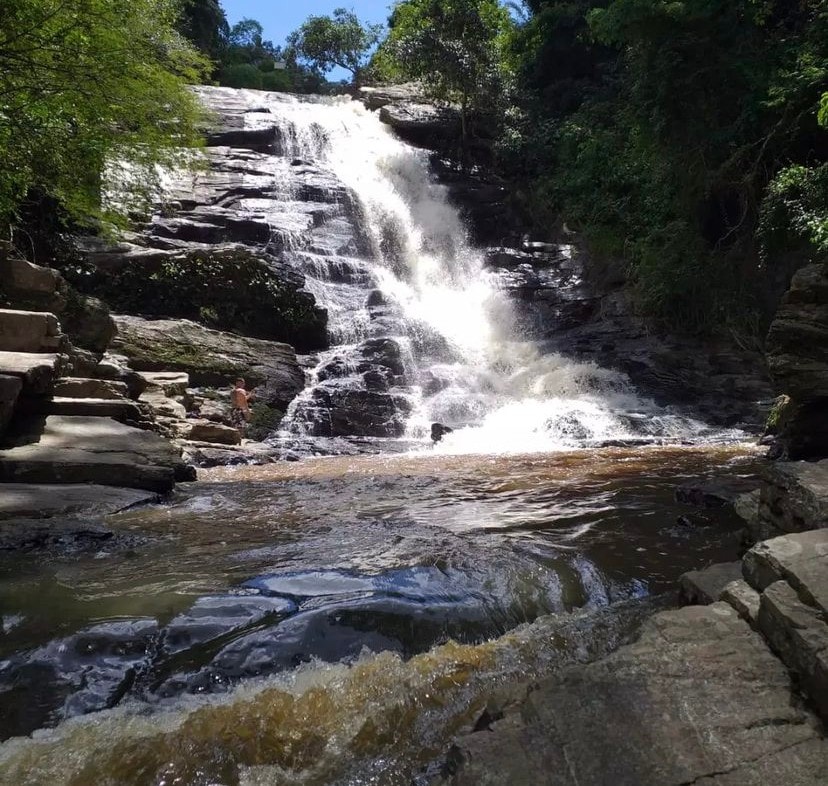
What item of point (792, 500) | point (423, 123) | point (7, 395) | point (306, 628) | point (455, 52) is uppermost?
point (455, 52)

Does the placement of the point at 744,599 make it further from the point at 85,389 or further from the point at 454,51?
the point at 454,51

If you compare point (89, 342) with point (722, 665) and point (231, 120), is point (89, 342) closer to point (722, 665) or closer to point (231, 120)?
point (722, 665)

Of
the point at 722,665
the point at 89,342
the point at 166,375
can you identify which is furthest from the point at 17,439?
the point at 722,665

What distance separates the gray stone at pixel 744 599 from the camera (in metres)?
2.47

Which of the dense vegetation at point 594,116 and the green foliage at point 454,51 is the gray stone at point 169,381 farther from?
the green foliage at point 454,51

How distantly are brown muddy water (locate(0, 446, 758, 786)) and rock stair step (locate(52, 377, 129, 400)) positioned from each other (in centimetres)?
353

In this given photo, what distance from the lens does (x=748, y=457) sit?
8922 mm

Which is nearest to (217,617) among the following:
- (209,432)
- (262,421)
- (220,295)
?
(209,432)

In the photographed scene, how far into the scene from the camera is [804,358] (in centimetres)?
656

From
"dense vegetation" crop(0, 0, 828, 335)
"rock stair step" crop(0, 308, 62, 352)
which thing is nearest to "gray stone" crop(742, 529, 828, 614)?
"dense vegetation" crop(0, 0, 828, 335)

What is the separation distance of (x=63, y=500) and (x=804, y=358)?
7.13m

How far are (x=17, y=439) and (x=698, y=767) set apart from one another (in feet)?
22.2

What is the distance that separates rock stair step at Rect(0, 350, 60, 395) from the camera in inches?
260

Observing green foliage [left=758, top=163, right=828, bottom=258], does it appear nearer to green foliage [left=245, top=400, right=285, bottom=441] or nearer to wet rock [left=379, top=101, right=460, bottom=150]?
green foliage [left=245, top=400, right=285, bottom=441]
